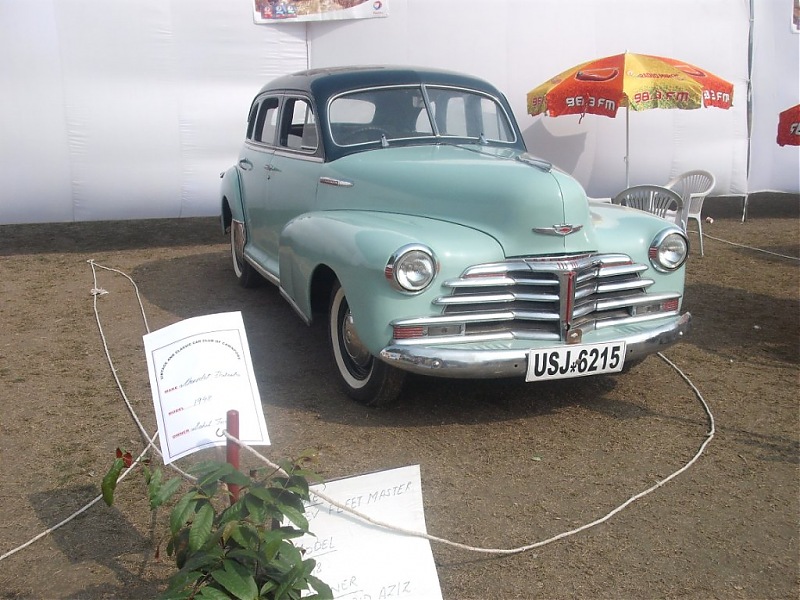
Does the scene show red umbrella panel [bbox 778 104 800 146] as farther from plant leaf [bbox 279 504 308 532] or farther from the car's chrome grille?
plant leaf [bbox 279 504 308 532]

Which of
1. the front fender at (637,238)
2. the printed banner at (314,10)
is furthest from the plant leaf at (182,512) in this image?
the printed banner at (314,10)

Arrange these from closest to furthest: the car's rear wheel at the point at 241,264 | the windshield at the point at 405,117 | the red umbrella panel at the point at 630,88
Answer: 1. the windshield at the point at 405,117
2. the car's rear wheel at the point at 241,264
3. the red umbrella panel at the point at 630,88

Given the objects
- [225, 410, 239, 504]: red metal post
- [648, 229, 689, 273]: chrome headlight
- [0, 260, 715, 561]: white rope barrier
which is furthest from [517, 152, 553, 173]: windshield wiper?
[225, 410, 239, 504]: red metal post

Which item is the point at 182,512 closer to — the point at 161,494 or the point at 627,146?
the point at 161,494

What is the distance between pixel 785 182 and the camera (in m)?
11.0

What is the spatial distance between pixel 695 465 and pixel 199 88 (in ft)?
23.8

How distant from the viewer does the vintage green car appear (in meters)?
3.58

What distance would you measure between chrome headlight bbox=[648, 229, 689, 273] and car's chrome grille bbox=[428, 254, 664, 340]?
28cm

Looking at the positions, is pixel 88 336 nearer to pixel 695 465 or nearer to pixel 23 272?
pixel 23 272

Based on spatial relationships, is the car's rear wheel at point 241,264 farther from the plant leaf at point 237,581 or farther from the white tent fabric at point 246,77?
the plant leaf at point 237,581

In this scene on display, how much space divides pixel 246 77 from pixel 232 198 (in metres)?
3.20

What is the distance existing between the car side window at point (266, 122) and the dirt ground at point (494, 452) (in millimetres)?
1289

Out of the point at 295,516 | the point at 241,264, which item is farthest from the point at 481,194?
the point at 241,264

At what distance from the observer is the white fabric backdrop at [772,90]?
10469mm
